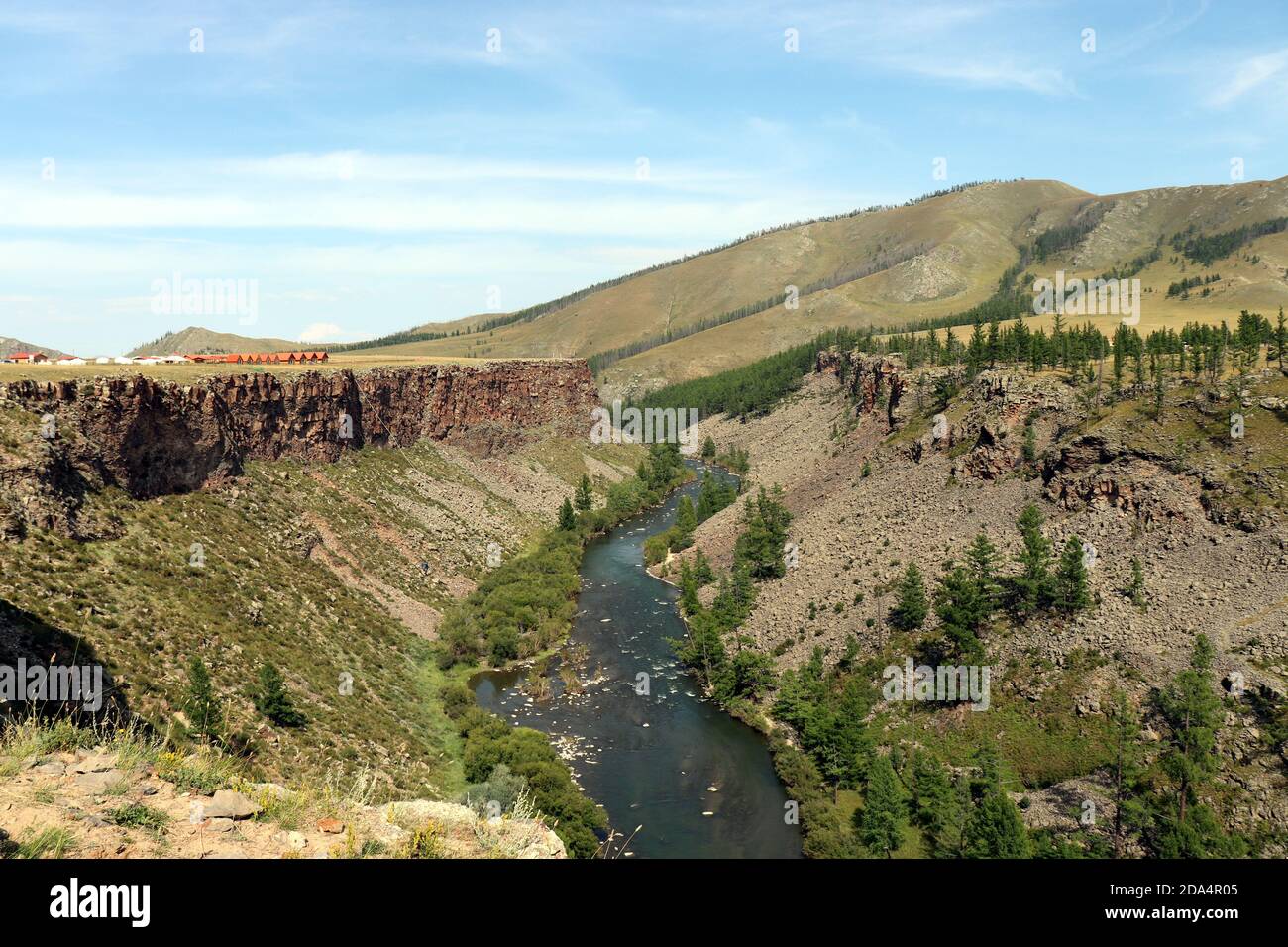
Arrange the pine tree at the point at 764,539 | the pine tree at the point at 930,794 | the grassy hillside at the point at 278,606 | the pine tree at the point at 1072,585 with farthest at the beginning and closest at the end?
1. the pine tree at the point at 764,539
2. the pine tree at the point at 1072,585
3. the pine tree at the point at 930,794
4. the grassy hillside at the point at 278,606

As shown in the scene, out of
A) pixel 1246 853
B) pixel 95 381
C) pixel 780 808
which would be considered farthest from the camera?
pixel 95 381

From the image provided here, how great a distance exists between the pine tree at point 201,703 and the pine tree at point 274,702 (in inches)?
112

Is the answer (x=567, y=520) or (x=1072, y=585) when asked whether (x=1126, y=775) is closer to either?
(x=1072, y=585)

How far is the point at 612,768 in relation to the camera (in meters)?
46.8

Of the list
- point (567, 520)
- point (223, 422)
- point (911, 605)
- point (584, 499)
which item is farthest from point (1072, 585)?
point (584, 499)

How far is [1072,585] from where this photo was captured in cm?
4994

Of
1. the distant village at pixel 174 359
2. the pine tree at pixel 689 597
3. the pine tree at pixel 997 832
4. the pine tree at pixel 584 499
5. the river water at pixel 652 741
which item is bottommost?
the river water at pixel 652 741

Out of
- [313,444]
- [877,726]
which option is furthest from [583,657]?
[313,444]

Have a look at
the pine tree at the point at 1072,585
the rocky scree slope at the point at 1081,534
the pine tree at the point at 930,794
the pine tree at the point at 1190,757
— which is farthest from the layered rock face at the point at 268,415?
the pine tree at the point at 1072,585

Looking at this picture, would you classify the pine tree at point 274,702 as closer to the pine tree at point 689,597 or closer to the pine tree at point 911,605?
the pine tree at point 689,597

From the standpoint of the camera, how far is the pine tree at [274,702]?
39.6 meters
